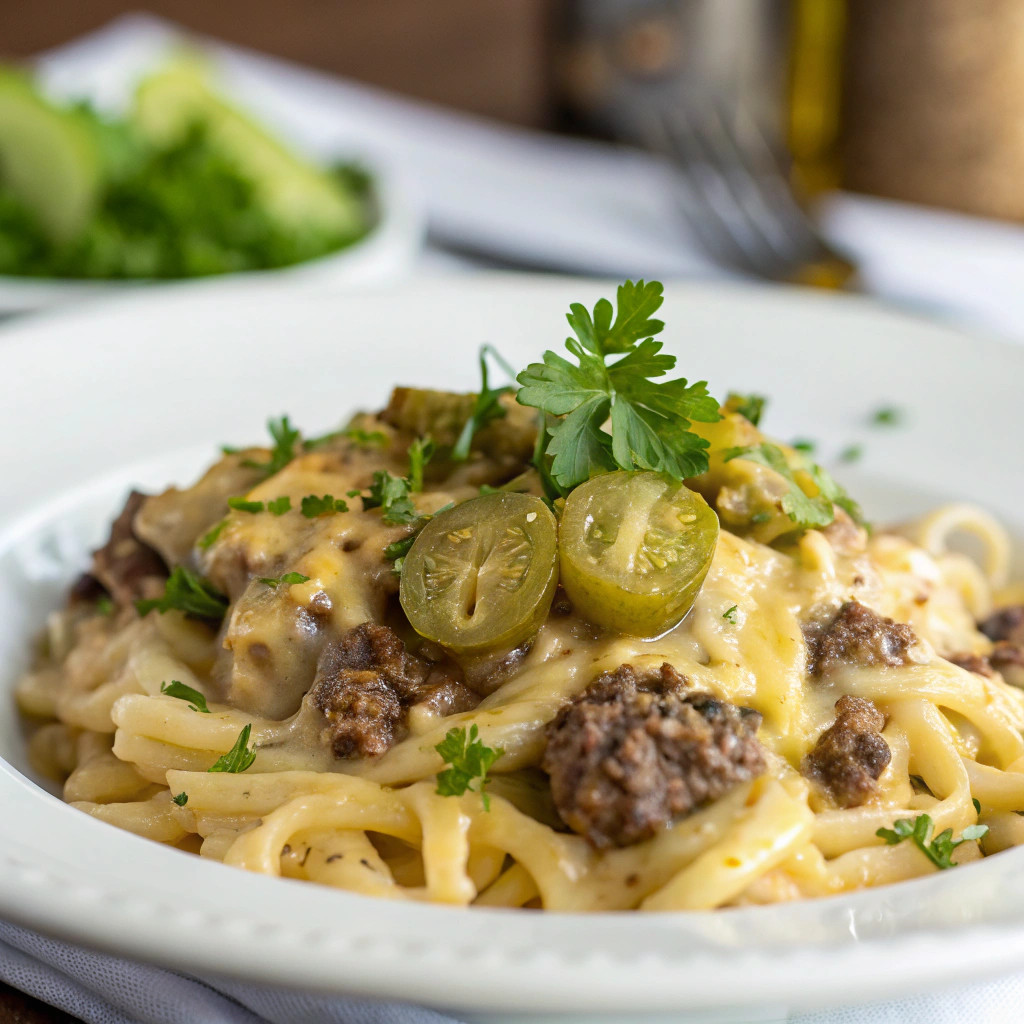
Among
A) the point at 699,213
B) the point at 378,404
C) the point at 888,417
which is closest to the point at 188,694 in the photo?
the point at 378,404

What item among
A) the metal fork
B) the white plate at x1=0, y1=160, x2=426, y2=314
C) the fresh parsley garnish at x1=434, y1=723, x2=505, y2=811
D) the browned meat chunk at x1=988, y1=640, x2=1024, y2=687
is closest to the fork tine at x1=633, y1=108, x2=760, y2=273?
the metal fork

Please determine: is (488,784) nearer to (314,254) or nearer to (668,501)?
(668,501)

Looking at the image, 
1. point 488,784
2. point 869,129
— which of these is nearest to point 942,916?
point 488,784

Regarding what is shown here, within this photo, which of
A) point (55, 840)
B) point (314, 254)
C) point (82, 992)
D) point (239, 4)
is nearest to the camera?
point (55, 840)

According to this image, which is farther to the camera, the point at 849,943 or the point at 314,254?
the point at 314,254

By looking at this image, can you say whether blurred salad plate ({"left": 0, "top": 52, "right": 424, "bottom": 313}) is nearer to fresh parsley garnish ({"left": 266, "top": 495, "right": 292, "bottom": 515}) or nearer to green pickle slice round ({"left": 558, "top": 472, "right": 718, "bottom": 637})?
fresh parsley garnish ({"left": 266, "top": 495, "right": 292, "bottom": 515})
